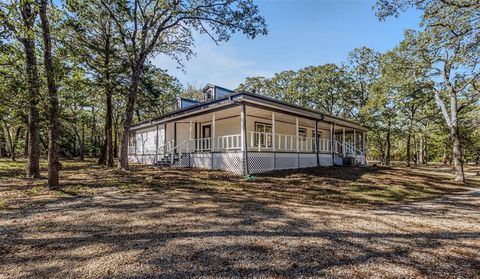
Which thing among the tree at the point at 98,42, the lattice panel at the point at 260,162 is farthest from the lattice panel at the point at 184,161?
the lattice panel at the point at 260,162

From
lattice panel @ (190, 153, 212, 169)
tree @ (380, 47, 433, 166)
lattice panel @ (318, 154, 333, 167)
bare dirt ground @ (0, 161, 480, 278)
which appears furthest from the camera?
lattice panel @ (318, 154, 333, 167)

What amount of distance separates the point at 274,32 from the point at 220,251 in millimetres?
12512

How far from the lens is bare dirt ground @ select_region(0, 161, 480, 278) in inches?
120

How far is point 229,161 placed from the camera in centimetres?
1282

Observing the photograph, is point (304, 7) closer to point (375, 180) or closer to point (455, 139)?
point (375, 180)

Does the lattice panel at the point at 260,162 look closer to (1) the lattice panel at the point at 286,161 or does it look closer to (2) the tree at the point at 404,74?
(1) the lattice panel at the point at 286,161

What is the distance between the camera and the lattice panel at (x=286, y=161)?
13.6 m

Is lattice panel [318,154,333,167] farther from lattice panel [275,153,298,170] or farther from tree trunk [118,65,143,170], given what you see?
tree trunk [118,65,143,170]

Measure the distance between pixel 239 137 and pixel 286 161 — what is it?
125 inches

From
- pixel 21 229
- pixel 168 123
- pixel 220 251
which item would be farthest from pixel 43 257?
pixel 168 123

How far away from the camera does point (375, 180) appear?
12.1 meters

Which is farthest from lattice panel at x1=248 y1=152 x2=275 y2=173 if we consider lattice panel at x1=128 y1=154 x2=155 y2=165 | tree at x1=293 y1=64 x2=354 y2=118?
tree at x1=293 y1=64 x2=354 y2=118

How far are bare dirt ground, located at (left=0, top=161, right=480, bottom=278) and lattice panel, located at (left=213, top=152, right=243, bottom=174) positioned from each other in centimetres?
375

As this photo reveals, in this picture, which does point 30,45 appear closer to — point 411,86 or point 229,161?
point 229,161
